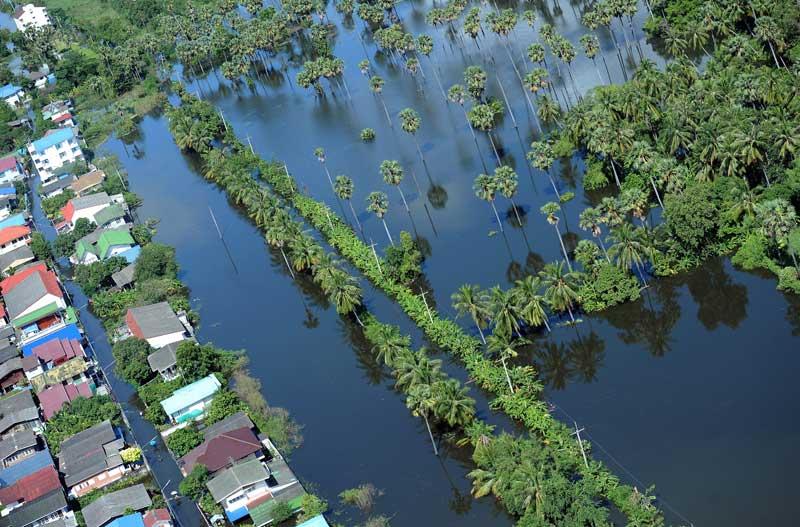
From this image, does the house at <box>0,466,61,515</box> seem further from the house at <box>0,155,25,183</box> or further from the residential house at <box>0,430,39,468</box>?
the house at <box>0,155,25,183</box>

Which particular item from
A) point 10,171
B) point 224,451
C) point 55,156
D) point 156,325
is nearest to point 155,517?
point 224,451

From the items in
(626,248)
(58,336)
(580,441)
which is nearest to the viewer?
(580,441)

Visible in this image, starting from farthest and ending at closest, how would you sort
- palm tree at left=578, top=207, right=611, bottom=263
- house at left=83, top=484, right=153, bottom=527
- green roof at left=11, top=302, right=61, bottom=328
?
green roof at left=11, top=302, right=61, bottom=328 → palm tree at left=578, top=207, right=611, bottom=263 → house at left=83, top=484, right=153, bottom=527

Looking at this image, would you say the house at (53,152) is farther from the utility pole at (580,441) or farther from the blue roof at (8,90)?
the utility pole at (580,441)

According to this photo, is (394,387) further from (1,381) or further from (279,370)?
(1,381)

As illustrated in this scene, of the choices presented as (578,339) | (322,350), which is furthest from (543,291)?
(322,350)

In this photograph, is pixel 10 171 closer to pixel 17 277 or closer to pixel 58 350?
pixel 17 277

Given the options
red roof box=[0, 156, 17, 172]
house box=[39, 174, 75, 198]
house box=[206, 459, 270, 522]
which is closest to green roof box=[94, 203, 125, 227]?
house box=[39, 174, 75, 198]
